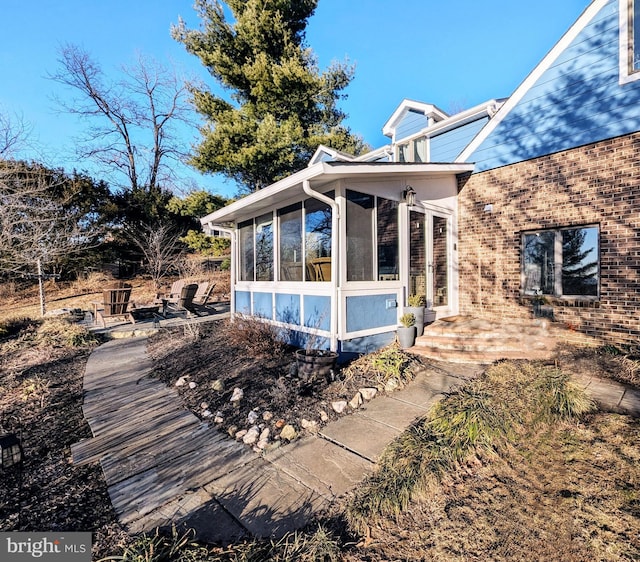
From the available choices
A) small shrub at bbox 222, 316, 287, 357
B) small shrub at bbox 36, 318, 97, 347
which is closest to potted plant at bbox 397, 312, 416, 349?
small shrub at bbox 222, 316, 287, 357

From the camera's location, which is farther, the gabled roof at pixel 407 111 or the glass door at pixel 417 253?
the gabled roof at pixel 407 111

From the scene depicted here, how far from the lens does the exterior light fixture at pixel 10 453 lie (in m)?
2.79

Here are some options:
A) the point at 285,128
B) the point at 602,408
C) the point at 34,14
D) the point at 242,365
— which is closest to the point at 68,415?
the point at 242,365

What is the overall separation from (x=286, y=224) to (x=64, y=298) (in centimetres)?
1270

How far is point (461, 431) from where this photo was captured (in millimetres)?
2854

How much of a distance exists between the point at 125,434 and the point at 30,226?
12.7 metres

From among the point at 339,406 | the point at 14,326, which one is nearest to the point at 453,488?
the point at 339,406

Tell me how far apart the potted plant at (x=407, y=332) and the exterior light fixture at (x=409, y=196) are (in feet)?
6.77

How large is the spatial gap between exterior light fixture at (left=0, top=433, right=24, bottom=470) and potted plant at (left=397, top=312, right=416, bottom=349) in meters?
4.98

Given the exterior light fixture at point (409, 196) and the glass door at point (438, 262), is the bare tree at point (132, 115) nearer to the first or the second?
the exterior light fixture at point (409, 196)

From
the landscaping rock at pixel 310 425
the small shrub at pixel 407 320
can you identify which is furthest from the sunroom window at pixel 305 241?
the landscaping rock at pixel 310 425

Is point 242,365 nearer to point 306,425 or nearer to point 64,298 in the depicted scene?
point 306,425

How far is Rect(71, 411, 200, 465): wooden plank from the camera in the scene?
9.95 feet

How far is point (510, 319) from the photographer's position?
6.50 metres
